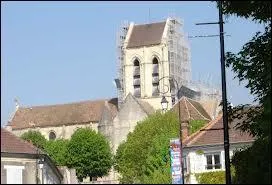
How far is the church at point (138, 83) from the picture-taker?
4476 inches

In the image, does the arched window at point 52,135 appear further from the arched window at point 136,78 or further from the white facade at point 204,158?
the white facade at point 204,158

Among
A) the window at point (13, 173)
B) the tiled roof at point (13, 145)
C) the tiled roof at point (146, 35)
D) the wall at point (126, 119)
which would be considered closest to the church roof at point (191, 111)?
the wall at point (126, 119)

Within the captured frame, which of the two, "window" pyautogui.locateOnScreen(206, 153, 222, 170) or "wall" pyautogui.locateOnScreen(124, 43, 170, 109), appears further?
"wall" pyautogui.locateOnScreen(124, 43, 170, 109)

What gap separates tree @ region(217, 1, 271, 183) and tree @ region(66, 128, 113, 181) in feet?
209

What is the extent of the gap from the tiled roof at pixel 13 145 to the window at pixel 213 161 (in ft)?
104

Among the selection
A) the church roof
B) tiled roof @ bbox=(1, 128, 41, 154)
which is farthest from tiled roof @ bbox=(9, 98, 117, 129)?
tiled roof @ bbox=(1, 128, 41, 154)

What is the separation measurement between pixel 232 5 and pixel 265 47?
106 inches

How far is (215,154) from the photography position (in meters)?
42.3

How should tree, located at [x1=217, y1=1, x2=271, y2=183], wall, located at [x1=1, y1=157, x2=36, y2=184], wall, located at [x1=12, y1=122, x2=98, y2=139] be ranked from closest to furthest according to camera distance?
wall, located at [x1=1, y1=157, x2=36, y2=184]
tree, located at [x1=217, y1=1, x2=271, y2=183]
wall, located at [x1=12, y1=122, x2=98, y2=139]

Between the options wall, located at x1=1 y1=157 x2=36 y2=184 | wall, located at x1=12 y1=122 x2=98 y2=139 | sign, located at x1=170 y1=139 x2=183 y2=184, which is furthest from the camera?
wall, located at x1=12 y1=122 x2=98 y2=139

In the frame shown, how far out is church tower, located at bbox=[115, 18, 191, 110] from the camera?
115438 millimetres

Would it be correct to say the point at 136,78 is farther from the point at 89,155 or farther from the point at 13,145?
the point at 13,145

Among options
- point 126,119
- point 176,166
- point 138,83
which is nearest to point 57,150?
point 126,119

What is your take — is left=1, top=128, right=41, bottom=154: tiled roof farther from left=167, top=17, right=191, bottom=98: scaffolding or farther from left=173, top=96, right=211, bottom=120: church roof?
left=167, top=17, right=191, bottom=98: scaffolding
